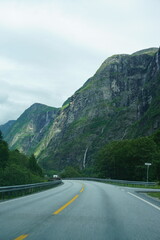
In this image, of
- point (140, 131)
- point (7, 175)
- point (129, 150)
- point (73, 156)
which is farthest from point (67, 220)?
point (73, 156)

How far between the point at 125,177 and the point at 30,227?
71.6 meters

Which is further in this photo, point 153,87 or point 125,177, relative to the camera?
point 153,87

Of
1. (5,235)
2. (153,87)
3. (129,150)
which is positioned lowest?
(5,235)

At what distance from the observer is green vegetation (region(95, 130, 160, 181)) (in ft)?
223

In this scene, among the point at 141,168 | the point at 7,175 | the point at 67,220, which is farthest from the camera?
the point at 141,168

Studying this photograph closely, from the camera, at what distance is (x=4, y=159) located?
282ft

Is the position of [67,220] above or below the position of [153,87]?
below

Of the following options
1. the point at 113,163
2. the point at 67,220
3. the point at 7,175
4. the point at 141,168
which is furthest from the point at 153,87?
the point at 67,220

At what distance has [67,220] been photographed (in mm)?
8031

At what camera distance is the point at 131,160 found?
76.1 m

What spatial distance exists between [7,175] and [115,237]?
42.0 metres

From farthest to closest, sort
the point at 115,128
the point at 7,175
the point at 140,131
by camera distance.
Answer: the point at 115,128 → the point at 140,131 → the point at 7,175

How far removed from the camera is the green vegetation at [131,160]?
67912mm

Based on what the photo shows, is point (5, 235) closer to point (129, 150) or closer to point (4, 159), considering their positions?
point (129, 150)
